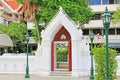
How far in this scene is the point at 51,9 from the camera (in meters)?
41.9

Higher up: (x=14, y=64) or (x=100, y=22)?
(x=100, y=22)

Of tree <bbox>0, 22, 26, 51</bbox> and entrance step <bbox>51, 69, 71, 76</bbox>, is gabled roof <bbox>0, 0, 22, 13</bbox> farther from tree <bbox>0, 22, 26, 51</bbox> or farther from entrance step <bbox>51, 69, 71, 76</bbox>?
entrance step <bbox>51, 69, 71, 76</bbox>

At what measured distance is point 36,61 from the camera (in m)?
29.2

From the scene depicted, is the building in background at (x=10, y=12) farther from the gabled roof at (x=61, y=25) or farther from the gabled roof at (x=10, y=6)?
the gabled roof at (x=61, y=25)

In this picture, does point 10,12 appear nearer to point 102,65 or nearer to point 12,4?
point 12,4

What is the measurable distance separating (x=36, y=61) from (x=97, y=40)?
89.0 ft

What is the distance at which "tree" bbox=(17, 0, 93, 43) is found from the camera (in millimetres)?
41634

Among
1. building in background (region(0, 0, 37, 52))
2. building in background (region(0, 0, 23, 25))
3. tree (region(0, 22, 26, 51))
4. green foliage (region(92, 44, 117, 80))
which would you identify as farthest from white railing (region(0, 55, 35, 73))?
building in background (region(0, 0, 23, 25))

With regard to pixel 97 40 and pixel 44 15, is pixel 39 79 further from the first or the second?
pixel 97 40

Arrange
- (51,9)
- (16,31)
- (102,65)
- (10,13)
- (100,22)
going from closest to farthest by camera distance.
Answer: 1. (102,65)
2. (51,9)
3. (16,31)
4. (100,22)
5. (10,13)

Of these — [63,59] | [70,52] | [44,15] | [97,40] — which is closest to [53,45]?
[70,52]

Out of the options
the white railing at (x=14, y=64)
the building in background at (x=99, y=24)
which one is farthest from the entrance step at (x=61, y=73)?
the building in background at (x=99, y=24)

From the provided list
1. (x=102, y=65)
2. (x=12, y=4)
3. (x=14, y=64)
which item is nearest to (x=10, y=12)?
(x=12, y=4)

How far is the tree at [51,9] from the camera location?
41.6m
